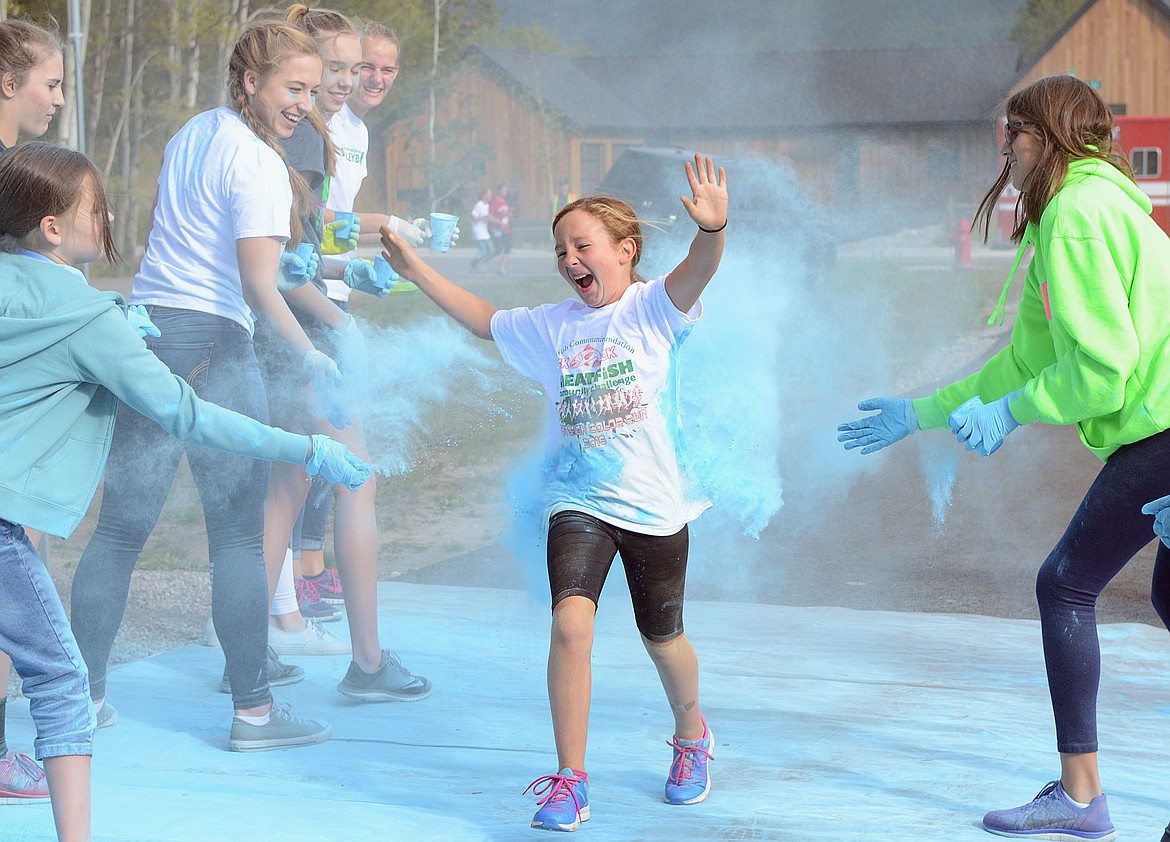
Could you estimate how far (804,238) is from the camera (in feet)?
15.0

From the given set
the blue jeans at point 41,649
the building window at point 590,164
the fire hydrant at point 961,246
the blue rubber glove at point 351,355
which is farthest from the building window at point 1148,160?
the blue jeans at point 41,649

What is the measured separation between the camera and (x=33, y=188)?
1.67m

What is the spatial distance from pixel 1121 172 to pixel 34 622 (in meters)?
1.56

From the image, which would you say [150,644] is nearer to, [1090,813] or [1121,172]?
[1090,813]

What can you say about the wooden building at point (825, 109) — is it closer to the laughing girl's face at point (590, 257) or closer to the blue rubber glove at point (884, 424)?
the blue rubber glove at point (884, 424)

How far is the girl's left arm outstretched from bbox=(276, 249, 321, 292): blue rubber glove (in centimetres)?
76

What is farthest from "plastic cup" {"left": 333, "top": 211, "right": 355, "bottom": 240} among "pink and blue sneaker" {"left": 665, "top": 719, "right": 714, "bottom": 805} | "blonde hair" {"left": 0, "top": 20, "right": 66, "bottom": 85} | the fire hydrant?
the fire hydrant

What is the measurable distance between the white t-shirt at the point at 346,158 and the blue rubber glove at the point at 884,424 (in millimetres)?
1133

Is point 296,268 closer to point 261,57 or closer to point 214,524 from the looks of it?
point 261,57

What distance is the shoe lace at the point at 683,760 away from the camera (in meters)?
1.87

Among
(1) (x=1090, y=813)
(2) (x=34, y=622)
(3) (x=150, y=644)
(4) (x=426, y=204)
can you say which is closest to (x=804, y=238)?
(3) (x=150, y=644)

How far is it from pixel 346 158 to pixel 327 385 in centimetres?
78

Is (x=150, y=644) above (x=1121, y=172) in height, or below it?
below

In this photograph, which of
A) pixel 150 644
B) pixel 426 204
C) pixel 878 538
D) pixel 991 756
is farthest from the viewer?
pixel 426 204
